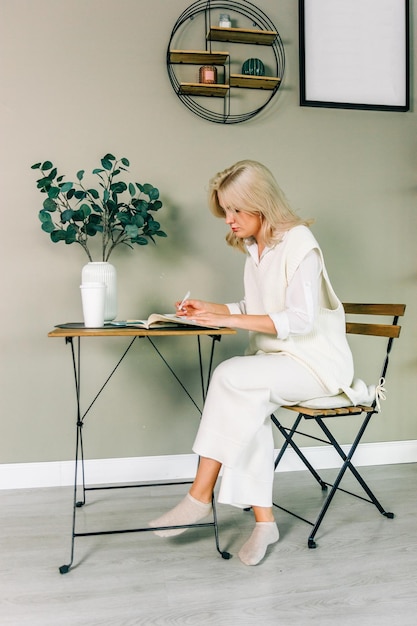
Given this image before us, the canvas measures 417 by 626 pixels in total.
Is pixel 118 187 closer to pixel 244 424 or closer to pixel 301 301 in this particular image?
pixel 301 301

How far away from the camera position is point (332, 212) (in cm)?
282

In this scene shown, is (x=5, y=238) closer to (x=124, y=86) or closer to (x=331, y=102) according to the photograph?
(x=124, y=86)

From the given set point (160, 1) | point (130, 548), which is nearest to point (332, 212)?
point (160, 1)

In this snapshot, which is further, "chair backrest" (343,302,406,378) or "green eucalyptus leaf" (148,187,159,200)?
"green eucalyptus leaf" (148,187,159,200)

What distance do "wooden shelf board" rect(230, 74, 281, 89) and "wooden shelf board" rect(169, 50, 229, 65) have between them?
0.29ft

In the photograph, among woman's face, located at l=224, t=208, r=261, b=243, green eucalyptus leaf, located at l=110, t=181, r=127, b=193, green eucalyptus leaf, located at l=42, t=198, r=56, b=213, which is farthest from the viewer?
green eucalyptus leaf, located at l=110, t=181, r=127, b=193

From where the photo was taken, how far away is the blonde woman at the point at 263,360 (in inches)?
75.5

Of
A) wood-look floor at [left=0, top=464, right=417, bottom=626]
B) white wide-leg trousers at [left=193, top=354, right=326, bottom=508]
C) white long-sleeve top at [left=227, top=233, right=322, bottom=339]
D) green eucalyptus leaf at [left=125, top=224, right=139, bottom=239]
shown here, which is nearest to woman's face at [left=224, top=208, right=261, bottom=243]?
white long-sleeve top at [left=227, top=233, right=322, bottom=339]

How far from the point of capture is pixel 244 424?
1.90m

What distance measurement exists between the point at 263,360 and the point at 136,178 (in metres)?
1.09

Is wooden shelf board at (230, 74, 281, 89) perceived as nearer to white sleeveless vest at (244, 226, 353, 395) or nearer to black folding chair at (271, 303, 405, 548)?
white sleeveless vest at (244, 226, 353, 395)

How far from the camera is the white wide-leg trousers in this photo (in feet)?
6.24

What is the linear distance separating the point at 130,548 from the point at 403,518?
3.35 feet

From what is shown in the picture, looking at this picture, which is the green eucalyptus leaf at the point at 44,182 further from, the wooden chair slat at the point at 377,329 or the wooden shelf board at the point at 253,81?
the wooden chair slat at the point at 377,329
